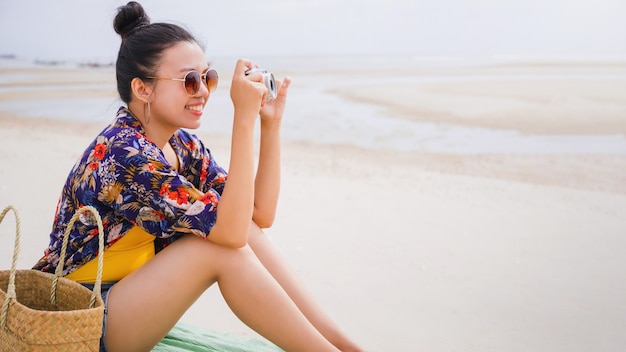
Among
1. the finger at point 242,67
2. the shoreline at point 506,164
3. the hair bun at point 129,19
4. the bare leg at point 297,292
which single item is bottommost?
the shoreline at point 506,164

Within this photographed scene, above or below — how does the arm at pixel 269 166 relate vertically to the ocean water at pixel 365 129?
above

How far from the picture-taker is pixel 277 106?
2.53 m

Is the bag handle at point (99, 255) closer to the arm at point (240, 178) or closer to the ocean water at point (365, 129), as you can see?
the arm at point (240, 178)

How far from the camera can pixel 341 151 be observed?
9.45m

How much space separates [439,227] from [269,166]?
8.49 ft

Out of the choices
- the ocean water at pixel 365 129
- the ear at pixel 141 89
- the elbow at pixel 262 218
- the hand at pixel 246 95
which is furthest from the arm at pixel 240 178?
the ocean water at pixel 365 129

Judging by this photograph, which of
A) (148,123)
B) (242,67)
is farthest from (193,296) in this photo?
(242,67)

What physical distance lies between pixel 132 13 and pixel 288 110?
40.7 ft

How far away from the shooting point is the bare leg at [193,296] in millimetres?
1897

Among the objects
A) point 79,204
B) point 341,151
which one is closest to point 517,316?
point 79,204

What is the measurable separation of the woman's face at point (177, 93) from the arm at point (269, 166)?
14.1 inches

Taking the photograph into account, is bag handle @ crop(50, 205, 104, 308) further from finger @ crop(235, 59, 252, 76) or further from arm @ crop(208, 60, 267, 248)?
finger @ crop(235, 59, 252, 76)

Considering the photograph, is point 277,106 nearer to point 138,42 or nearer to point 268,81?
point 268,81

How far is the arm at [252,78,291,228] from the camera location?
249 centimetres
